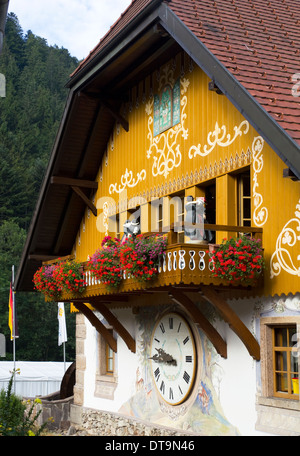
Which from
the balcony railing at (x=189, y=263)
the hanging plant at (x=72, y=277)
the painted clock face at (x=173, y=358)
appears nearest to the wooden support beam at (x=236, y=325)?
the balcony railing at (x=189, y=263)

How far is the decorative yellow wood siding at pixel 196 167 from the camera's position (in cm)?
988

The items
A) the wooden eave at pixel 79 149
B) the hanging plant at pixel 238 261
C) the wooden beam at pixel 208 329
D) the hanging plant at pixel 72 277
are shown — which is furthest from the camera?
the wooden eave at pixel 79 149

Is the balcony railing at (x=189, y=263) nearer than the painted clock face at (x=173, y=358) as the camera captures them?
Yes

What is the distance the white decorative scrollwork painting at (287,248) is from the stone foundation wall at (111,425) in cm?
362

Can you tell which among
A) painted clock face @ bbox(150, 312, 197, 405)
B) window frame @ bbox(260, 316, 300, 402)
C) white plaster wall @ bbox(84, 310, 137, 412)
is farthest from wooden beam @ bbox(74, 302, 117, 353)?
window frame @ bbox(260, 316, 300, 402)

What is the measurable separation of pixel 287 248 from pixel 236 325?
A: 1.46m

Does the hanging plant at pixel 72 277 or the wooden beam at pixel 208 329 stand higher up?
the hanging plant at pixel 72 277

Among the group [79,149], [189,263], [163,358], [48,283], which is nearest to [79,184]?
[79,149]

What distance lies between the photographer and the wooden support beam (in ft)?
33.4

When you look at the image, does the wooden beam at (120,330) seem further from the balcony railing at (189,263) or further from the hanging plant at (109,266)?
the balcony railing at (189,263)

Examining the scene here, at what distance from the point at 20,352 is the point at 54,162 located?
41.6 metres

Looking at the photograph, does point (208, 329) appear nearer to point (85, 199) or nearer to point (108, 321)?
point (108, 321)

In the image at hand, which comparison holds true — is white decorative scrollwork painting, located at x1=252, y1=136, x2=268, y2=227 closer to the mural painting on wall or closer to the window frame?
the window frame

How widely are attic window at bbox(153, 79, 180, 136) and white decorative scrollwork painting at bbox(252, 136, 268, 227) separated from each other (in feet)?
8.85
